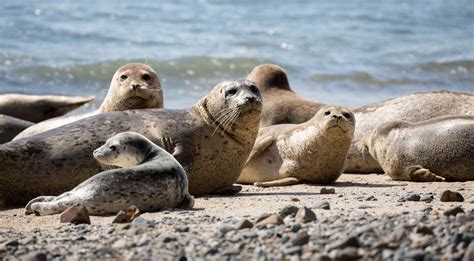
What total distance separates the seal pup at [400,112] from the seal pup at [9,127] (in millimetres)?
3202

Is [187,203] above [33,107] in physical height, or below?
below

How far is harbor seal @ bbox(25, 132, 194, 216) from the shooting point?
22.9 feet

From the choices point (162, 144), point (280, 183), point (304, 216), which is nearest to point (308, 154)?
point (280, 183)

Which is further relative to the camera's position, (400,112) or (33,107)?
(33,107)

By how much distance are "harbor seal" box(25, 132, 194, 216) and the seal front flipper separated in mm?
2618

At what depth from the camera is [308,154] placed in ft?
31.3

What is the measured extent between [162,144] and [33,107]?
15.6ft

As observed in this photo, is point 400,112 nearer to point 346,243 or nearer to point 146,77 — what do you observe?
point 146,77

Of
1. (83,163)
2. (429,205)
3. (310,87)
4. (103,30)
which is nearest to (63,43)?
(103,30)

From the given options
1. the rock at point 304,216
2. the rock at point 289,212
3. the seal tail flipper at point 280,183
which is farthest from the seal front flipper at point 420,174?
the rock at point 304,216

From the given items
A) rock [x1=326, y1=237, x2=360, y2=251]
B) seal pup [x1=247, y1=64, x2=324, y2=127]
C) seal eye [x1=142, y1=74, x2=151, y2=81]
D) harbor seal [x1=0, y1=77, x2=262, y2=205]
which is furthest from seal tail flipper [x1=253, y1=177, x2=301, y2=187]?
rock [x1=326, y1=237, x2=360, y2=251]

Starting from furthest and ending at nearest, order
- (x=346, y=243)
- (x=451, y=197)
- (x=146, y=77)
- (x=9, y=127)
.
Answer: (x=9, y=127) → (x=146, y=77) → (x=451, y=197) → (x=346, y=243)

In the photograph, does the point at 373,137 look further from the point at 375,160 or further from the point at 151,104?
the point at 151,104

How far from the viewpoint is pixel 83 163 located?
26.5ft
